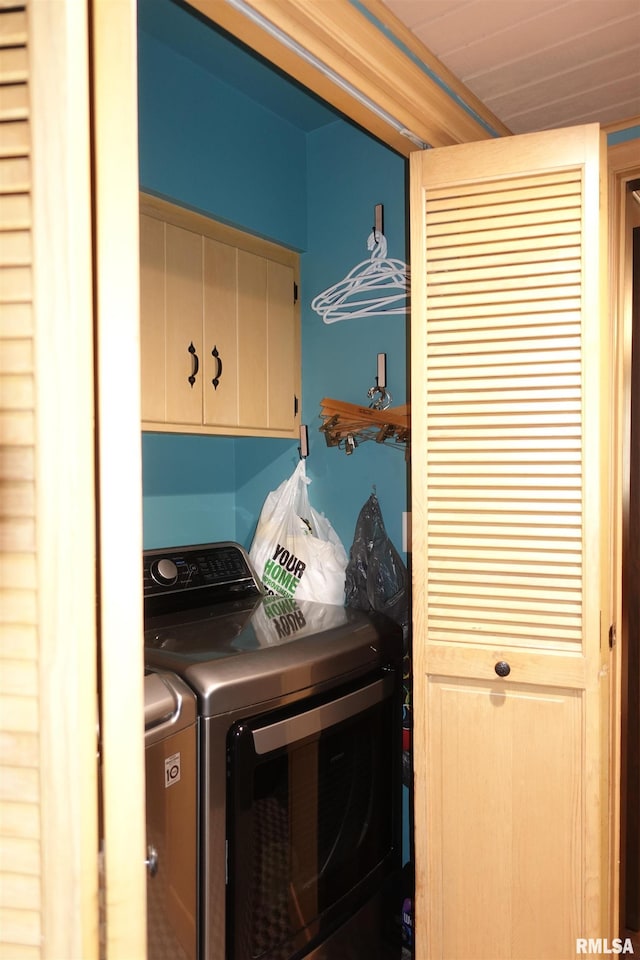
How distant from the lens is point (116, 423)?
2.43ft

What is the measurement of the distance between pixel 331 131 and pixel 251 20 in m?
1.38

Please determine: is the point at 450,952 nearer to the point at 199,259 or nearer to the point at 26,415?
the point at 26,415

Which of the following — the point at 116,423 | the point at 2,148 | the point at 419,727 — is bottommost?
the point at 419,727

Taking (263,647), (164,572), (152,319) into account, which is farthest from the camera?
(164,572)

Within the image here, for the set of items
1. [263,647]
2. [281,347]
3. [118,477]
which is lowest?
[263,647]

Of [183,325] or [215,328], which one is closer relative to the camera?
[183,325]

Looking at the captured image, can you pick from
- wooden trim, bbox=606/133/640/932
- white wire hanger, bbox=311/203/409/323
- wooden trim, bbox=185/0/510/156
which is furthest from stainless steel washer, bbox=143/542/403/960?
wooden trim, bbox=185/0/510/156

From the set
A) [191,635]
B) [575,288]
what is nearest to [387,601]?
[191,635]

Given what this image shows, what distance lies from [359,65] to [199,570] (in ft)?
4.86

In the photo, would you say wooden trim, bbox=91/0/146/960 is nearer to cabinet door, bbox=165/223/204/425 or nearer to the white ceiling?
the white ceiling

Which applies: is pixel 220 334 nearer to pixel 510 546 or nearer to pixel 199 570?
pixel 199 570

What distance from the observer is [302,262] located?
2434mm

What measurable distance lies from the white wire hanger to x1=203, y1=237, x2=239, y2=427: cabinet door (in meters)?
0.37

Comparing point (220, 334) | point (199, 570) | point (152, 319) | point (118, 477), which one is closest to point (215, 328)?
point (220, 334)
